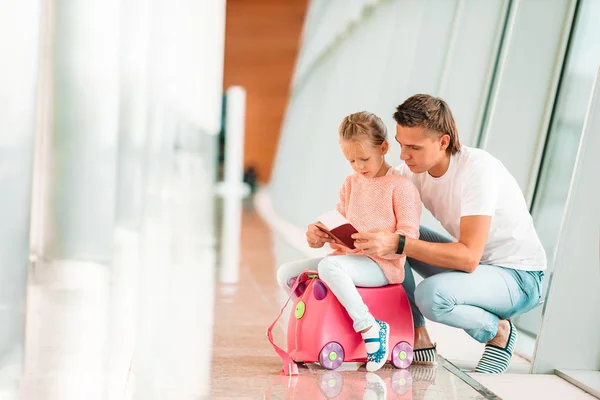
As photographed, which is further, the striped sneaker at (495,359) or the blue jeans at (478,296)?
the striped sneaker at (495,359)

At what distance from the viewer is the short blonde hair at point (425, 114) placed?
3.30 metres

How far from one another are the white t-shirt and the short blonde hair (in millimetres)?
201

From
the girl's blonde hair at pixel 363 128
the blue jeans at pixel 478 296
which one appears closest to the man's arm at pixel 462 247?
the blue jeans at pixel 478 296

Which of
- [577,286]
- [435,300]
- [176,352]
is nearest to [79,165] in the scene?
[176,352]

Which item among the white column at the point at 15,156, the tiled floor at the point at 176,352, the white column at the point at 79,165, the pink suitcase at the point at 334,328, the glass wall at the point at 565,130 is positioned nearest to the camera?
the white column at the point at 15,156

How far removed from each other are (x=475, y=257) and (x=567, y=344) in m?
0.67

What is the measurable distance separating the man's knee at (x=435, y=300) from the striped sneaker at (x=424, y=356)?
9.6 inches

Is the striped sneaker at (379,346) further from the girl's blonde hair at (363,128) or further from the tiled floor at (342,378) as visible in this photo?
the girl's blonde hair at (363,128)

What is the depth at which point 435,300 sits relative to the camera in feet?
10.8

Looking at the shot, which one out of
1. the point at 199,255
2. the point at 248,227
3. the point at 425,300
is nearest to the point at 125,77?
the point at 199,255

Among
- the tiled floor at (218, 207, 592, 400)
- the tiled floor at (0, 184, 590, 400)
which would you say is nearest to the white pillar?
the tiled floor at (0, 184, 590, 400)

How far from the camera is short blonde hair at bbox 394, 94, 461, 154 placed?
10.8 feet

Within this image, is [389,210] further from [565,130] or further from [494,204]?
[565,130]

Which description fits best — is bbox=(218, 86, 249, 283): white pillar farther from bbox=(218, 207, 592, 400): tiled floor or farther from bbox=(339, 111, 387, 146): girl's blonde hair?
bbox=(339, 111, 387, 146): girl's blonde hair
